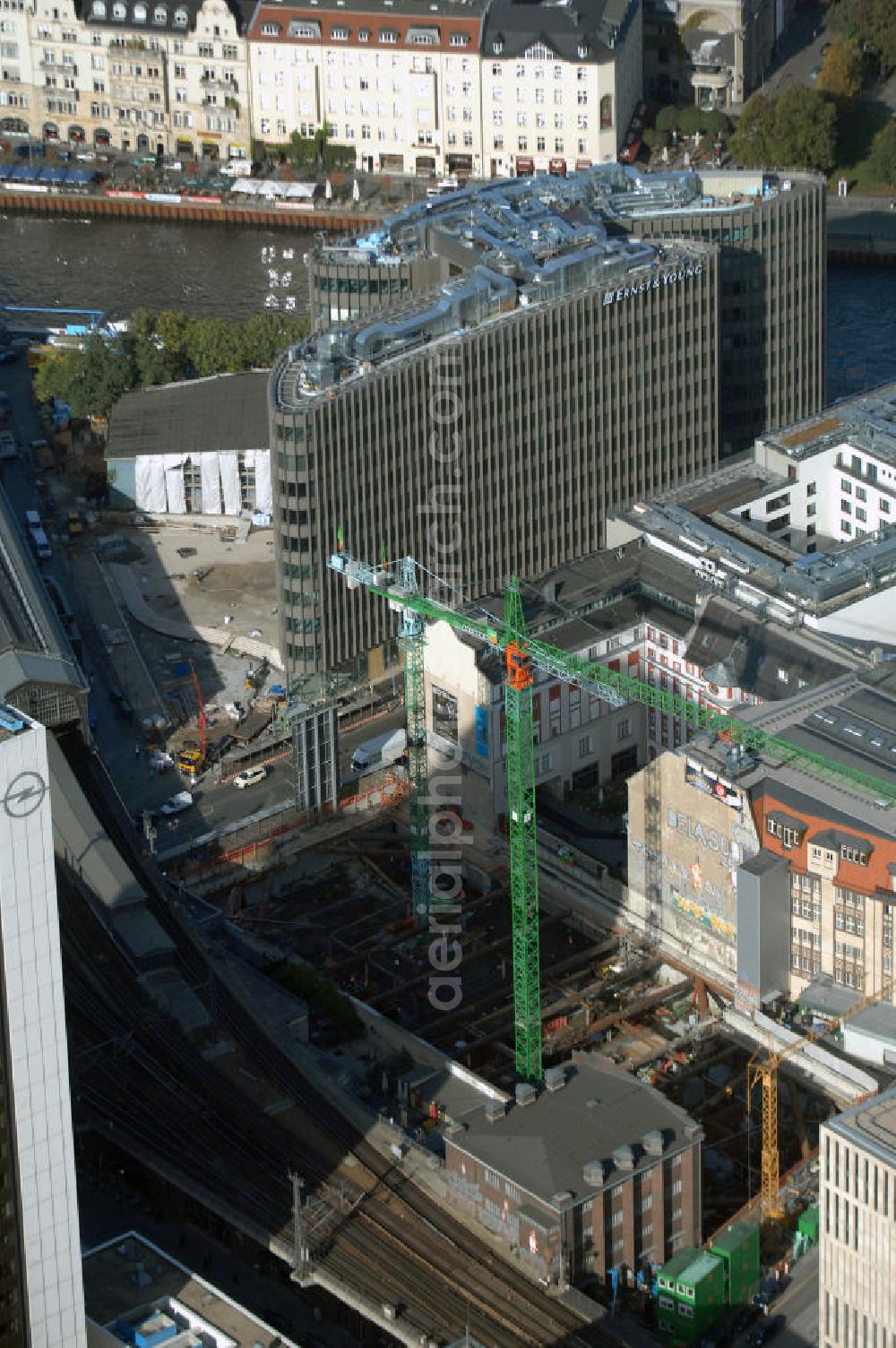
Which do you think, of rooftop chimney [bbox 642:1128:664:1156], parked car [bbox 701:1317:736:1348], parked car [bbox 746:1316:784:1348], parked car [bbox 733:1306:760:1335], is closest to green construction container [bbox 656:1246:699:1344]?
parked car [bbox 701:1317:736:1348]

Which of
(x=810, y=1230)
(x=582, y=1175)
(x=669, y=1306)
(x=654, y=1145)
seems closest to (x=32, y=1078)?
(x=582, y=1175)

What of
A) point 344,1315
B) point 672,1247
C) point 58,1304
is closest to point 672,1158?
point 672,1247

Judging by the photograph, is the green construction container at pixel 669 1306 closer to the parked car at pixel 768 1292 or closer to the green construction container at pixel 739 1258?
the green construction container at pixel 739 1258

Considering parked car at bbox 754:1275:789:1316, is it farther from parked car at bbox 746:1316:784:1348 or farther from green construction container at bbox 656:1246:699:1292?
green construction container at bbox 656:1246:699:1292

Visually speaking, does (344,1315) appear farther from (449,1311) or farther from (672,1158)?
(672,1158)

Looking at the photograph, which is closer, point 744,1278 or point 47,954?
point 47,954

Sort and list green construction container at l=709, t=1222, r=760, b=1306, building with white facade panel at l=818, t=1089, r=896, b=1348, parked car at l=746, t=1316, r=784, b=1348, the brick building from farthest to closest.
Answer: green construction container at l=709, t=1222, r=760, b=1306, the brick building, parked car at l=746, t=1316, r=784, b=1348, building with white facade panel at l=818, t=1089, r=896, b=1348
